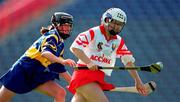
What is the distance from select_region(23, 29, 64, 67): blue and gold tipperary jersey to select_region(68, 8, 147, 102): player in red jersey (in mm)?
221

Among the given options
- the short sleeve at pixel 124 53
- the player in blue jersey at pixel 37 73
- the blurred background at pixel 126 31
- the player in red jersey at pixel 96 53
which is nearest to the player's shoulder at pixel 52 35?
the player in blue jersey at pixel 37 73

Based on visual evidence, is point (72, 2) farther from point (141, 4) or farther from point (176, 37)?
point (176, 37)

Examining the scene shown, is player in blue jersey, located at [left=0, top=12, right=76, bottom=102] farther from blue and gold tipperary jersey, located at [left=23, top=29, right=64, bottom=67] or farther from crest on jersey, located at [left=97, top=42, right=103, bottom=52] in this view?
crest on jersey, located at [left=97, top=42, right=103, bottom=52]

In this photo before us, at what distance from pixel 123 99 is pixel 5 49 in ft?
5.62

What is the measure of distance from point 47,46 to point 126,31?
2.77 m

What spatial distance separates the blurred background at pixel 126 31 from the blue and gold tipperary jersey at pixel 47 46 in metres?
2.12

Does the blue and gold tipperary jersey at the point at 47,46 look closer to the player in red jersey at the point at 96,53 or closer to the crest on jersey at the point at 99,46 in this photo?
the player in red jersey at the point at 96,53

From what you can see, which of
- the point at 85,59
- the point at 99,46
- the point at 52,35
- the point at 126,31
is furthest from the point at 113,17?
the point at 126,31

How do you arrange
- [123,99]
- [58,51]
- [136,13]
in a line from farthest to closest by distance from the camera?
[136,13] < [123,99] < [58,51]

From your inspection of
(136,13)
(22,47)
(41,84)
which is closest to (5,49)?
(22,47)

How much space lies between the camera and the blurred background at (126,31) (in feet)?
24.1

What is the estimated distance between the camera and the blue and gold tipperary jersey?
5066mm

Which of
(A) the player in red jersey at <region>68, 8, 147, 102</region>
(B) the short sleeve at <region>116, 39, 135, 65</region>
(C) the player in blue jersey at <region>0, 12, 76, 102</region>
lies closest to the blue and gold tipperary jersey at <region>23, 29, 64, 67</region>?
(C) the player in blue jersey at <region>0, 12, 76, 102</region>

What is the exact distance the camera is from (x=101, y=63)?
495 cm
